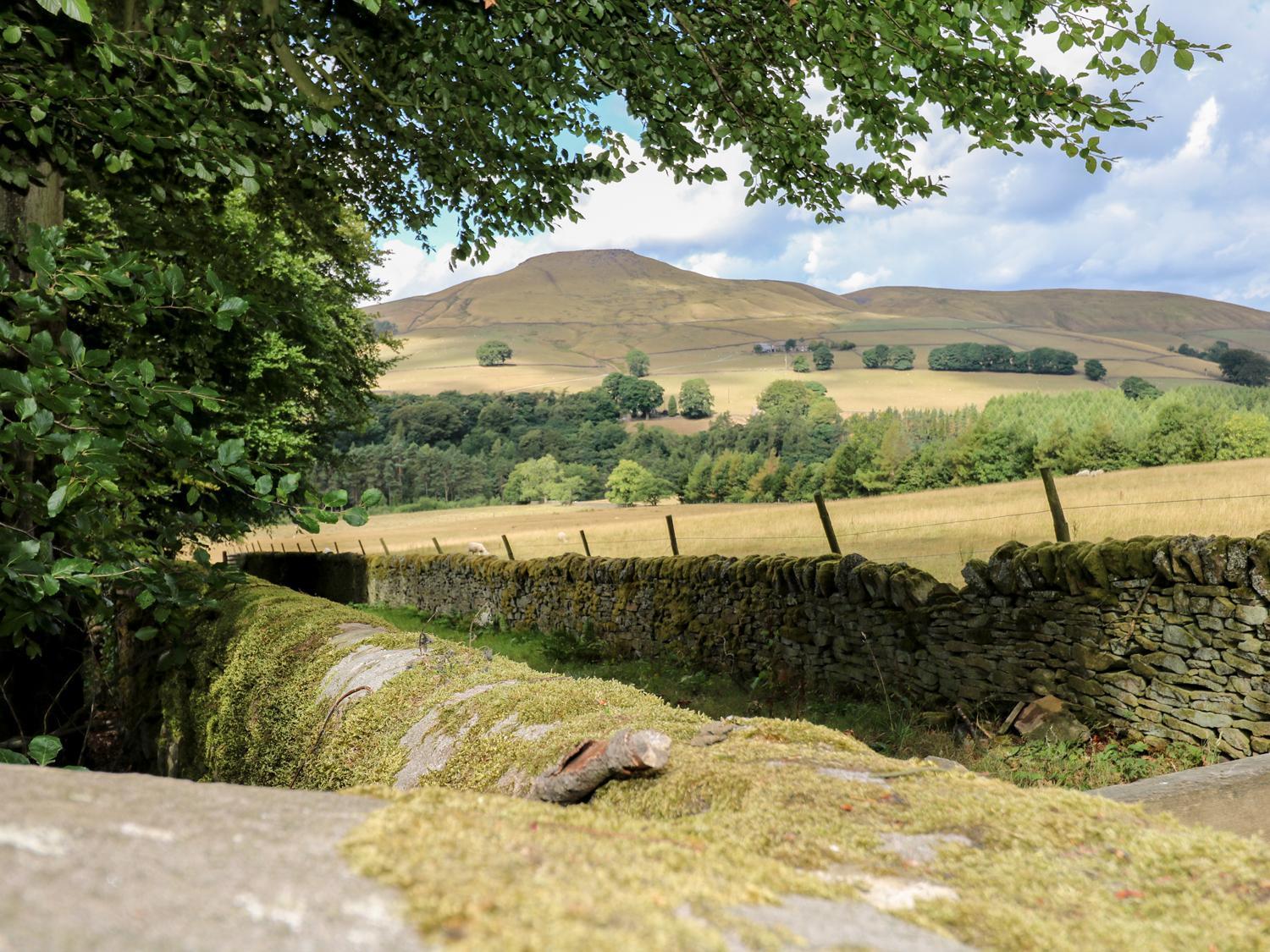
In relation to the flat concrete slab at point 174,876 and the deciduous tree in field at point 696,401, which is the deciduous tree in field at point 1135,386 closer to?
the deciduous tree in field at point 696,401

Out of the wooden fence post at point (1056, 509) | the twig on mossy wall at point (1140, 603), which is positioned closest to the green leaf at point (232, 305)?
the twig on mossy wall at point (1140, 603)

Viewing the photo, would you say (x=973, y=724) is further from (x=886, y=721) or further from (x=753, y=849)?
(x=753, y=849)

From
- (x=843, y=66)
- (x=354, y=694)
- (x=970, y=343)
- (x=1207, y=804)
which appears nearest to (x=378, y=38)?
(x=843, y=66)

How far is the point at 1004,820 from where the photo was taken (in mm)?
1680

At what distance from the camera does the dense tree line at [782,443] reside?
142 feet

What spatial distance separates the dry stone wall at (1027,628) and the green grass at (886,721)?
10.6 inches

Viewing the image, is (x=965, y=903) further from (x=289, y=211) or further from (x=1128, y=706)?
(x=289, y=211)

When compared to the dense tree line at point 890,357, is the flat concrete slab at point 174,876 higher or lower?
lower

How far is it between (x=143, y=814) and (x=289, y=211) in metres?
7.45

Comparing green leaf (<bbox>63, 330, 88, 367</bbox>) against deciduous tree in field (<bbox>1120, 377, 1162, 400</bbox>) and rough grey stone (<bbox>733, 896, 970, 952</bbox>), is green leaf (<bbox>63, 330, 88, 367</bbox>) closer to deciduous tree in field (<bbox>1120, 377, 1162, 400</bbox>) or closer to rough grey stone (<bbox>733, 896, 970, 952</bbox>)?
rough grey stone (<bbox>733, 896, 970, 952</bbox>)

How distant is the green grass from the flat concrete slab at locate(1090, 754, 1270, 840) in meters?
0.95

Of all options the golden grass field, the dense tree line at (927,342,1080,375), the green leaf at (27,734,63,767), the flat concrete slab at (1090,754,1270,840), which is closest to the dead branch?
the green leaf at (27,734,63,767)

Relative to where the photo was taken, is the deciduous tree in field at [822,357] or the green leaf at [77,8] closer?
the green leaf at [77,8]

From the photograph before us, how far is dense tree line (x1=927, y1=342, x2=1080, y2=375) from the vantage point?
13112 cm
